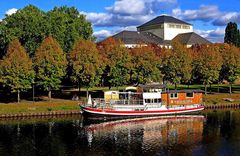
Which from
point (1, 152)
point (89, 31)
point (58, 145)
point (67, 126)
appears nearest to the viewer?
point (1, 152)

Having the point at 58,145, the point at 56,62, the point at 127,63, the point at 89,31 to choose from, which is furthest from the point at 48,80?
the point at 58,145

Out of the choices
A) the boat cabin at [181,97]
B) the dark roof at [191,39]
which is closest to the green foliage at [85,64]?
the boat cabin at [181,97]

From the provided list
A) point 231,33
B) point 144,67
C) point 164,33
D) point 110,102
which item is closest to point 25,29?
point 144,67

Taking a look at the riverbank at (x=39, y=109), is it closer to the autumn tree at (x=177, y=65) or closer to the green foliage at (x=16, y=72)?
the green foliage at (x=16, y=72)

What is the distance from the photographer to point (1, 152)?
1917 inches

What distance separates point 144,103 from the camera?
81.1 m

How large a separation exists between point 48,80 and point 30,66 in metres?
4.78

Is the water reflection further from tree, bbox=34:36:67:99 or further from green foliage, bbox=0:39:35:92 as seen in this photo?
green foliage, bbox=0:39:35:92

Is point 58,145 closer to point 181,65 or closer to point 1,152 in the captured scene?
point 1,152

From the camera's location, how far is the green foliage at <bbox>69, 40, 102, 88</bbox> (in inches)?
3489

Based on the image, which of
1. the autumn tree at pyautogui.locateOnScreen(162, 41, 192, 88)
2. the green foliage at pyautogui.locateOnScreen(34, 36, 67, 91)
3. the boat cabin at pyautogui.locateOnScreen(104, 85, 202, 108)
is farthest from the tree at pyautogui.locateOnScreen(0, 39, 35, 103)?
the autumn tree at pyautogui.locateOnScreen(162, 41, 192, 88)

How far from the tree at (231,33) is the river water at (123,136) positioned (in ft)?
287

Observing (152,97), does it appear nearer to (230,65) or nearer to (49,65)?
(49,65)

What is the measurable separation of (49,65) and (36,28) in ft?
49.7
